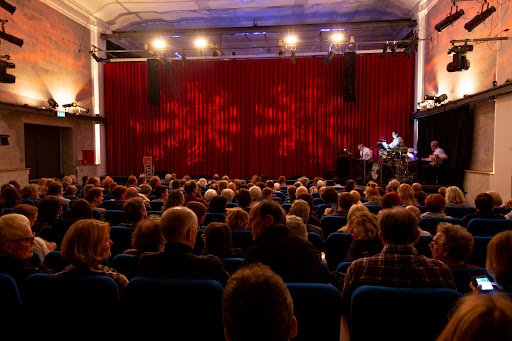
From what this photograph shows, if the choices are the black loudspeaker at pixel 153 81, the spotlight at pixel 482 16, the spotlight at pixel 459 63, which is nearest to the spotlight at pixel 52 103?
the black loudspeaker at pixel 153 81

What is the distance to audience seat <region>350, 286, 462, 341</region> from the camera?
1688 millimetres

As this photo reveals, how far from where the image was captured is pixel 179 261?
6.89 feet

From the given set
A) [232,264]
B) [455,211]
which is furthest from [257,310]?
[455,211]

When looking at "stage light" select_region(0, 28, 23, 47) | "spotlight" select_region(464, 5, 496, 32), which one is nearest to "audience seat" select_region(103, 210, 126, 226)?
"stage light" select_region(0, 28, 23, 47)

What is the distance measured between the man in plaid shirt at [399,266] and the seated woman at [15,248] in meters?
2.03

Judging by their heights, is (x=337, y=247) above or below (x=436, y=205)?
below

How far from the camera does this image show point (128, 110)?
15945 mm

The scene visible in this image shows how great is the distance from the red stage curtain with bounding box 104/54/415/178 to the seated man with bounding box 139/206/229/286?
13.2 m

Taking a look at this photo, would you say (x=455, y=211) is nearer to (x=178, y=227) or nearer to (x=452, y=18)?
(x=178, y=227)

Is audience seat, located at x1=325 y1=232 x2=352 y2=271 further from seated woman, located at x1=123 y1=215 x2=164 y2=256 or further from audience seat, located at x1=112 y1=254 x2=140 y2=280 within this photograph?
audience seat, located at x1=112 y1=254 x2=140 y2=280

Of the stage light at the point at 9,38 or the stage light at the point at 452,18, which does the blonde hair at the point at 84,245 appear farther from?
the stage light at the point at 452,18

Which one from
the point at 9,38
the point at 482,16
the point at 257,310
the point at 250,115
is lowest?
the point at 257,310

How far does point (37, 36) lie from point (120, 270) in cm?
1158

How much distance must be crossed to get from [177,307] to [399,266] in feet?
4.05
